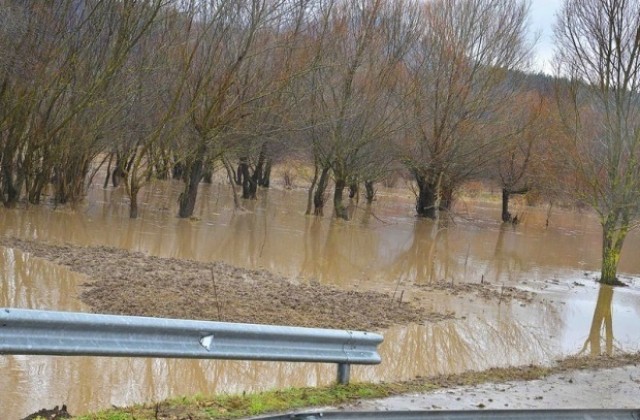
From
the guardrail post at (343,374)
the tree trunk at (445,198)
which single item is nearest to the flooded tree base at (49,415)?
the guardrail post at (343,374)

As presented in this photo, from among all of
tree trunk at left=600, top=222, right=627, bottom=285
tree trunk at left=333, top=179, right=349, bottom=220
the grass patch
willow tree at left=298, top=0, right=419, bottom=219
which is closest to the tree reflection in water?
tree trunk at left=600, top=222, right=627, bottom=285

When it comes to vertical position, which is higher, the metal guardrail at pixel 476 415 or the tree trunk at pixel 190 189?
the tree trunk at pixel 190 189

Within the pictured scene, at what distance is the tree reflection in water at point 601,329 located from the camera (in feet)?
38.4

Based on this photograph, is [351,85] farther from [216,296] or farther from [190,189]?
[216,296]

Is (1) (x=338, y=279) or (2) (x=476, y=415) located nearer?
(2) (x=476, y=415)

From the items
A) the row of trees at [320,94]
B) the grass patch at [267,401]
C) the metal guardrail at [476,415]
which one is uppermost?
the row of trees at [320,94]

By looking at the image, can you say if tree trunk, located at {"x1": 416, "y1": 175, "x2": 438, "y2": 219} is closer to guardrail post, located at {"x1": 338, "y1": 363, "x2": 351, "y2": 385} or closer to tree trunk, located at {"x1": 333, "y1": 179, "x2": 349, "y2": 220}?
tree trunk, located at {"x1": 333, "y1": 179, "x2": 349, "y2": 220}

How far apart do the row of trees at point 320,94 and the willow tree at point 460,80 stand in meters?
0.09

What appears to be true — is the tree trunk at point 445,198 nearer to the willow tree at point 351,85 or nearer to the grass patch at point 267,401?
the willow tree at point 351,85

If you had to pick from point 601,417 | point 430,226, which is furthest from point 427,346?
point 430,226

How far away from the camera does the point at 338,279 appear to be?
55.5 feet

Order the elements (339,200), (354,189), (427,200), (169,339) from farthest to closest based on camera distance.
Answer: (354,189)
(427,200)
(339,200)
(169,339)

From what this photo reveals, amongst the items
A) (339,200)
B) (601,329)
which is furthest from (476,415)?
(339,200)

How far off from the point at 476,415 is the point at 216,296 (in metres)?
6.61
